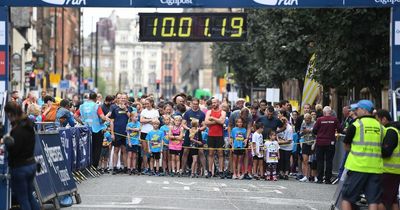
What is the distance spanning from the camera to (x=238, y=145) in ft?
87.9

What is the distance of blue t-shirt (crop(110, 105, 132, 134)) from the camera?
2692cm

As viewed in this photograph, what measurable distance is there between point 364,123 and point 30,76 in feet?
118

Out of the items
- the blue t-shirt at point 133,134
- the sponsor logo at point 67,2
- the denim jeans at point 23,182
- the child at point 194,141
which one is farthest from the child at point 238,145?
the denim jeans at point 23,182

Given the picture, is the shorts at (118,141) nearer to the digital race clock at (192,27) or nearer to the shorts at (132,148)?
the shorts at (132,148)

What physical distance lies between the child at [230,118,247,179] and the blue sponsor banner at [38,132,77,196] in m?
9.25

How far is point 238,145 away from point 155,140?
2.11 m

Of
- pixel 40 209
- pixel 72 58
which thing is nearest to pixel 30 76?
pixel 40 209

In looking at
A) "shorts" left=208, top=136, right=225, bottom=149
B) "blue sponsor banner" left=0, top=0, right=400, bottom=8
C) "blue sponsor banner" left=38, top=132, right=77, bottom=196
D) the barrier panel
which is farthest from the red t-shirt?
the barrier panel

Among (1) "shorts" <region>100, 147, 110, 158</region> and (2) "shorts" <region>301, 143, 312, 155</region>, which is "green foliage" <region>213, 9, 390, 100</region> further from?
(1) "shorts" <region>100, 147, 110, 158</region>

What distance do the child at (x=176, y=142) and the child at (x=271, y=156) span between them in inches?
86.6

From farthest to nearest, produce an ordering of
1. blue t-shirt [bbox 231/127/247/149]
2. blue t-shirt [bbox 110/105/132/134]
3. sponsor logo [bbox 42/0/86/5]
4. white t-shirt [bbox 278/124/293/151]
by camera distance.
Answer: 1. white t-shirt [bbox 278/124/293/151]
2. blue t-shirt [bbox 110/105/132/134]
3. blue t-shirt [bbox 231/127/247/149]
4. sponsor logo [bbox 42/0/86/5]

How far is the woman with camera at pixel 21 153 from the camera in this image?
13.8m

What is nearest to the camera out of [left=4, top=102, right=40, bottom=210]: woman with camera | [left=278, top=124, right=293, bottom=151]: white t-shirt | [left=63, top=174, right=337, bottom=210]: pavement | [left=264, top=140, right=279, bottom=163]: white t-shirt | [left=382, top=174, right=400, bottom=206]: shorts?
[left=4, top=102, right=40, bottom=210]: woman with camera

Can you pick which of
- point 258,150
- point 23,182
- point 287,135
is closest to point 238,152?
point 258,150
